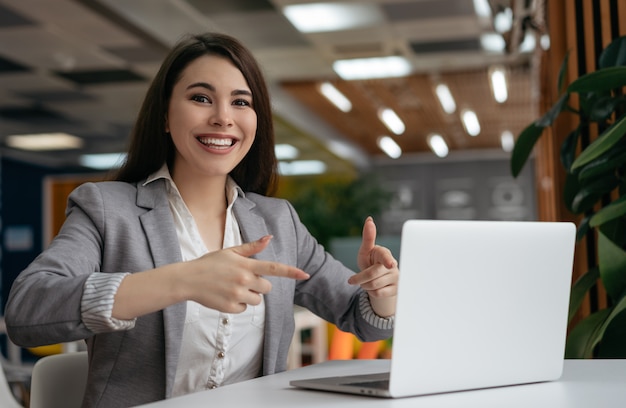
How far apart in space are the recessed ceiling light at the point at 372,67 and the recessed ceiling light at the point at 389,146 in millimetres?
5523

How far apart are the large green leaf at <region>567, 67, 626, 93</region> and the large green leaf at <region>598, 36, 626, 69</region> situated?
0.73 ft

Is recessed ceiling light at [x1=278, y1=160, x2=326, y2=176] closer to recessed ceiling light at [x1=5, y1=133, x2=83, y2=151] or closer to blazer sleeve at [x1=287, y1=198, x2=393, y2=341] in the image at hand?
recessed ceiling light at [x1=5, y1=133, x2=83, y2=151]

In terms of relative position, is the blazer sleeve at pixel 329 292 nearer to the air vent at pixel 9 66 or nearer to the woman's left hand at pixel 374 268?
the woman's left hand at pixel 374 268

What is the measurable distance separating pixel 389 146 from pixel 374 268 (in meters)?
14.4

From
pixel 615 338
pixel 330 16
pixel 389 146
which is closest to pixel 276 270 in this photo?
pixel 615 338

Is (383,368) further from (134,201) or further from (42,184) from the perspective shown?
(42,184)

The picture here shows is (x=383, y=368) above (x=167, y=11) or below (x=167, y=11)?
below

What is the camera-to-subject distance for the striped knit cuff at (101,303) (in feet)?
4.16

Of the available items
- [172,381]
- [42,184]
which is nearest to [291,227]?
[172,381]

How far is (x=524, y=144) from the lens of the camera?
8.04 feet

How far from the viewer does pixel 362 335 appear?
6.06 ft

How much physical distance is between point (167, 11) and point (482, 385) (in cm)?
582

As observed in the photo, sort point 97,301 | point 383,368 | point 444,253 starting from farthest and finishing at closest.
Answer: point 383,368
point 97,301
point 444,253

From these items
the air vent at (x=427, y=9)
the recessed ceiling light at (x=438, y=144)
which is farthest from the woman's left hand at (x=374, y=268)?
the recessed ceiling light at (x=438, y=144)
